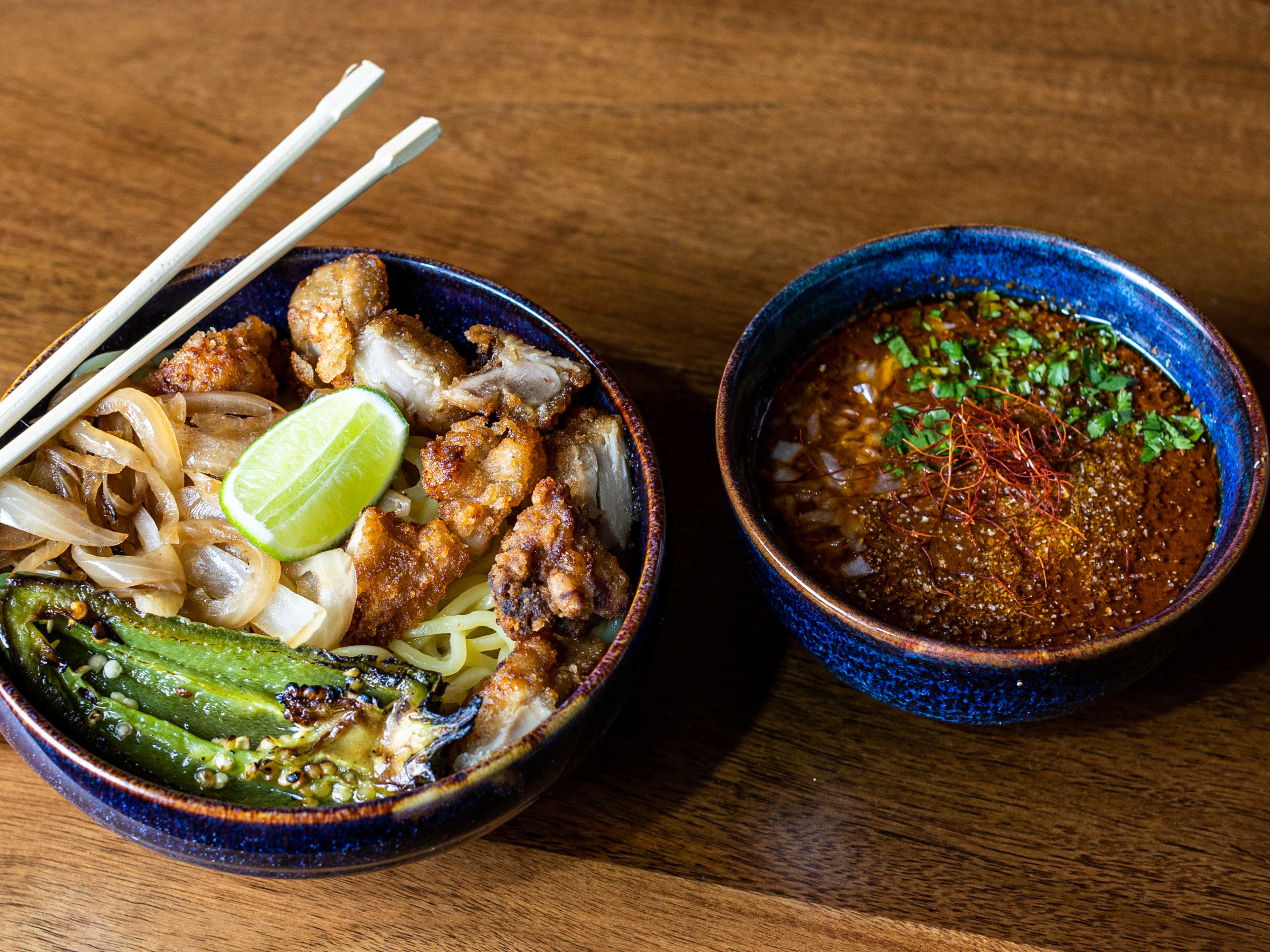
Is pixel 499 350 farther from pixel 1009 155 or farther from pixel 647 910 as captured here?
pixel 1009 155

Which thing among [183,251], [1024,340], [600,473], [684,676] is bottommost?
[684,676]

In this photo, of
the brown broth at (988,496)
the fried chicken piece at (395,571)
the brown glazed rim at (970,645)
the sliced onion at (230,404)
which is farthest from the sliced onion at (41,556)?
the brown broth at (988,496)

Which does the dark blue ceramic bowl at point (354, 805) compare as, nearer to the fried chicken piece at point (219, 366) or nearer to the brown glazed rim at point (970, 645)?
the brown glazed rim at point (970, 645)

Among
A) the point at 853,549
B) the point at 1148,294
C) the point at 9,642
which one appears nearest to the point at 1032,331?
the point at 1148,294

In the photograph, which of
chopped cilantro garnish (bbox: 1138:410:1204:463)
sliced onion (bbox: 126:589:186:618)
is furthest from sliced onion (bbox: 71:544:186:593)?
chopped cilantro garnish (bbox: 1138:410:1204:463)

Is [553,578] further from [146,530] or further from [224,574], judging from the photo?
[146,530]

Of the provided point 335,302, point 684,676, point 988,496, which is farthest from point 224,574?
point 988,496

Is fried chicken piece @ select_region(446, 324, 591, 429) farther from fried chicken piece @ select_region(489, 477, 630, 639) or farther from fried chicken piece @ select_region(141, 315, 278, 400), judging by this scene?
fried chicken piece @ select_region(141, 315, 278, 400)
